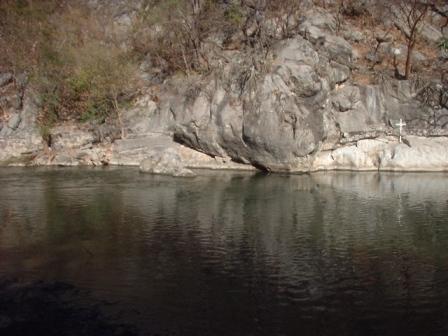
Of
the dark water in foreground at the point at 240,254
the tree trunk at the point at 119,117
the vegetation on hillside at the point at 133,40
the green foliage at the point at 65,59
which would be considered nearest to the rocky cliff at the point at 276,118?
the tree trunk at the point at 119,117

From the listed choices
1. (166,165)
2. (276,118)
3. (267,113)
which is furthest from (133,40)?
(276,118)

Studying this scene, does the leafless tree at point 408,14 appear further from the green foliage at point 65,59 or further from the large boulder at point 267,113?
the green foliage at point 65,59

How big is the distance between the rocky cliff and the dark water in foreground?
8633 mm

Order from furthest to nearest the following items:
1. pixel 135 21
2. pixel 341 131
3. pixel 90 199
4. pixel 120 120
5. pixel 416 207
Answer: pixel 135 21, pixel 120 120, pixel 341 131, pixel 90 199, pixel 416 207

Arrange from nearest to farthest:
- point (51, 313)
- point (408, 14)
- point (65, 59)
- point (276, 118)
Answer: point (51, 313) → point (276, 118) → point (65, 59) → point (408, 14)

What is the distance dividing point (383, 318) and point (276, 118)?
30967mm

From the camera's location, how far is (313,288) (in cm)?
1723

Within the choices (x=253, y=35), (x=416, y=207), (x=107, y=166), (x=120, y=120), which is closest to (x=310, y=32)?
(x=253, y=35)

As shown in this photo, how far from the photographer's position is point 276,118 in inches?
1752

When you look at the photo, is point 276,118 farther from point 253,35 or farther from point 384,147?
point 253,35

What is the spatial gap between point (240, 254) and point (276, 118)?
987 inches

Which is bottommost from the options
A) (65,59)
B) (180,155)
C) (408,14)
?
(180,155)

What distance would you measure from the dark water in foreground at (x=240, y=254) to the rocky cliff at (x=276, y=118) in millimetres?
8633

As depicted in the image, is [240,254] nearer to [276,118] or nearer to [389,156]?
[276,118]
